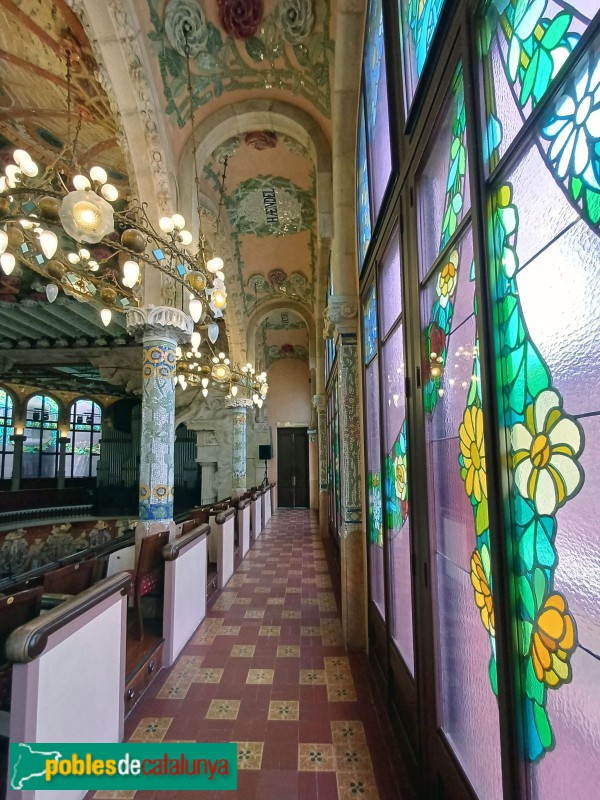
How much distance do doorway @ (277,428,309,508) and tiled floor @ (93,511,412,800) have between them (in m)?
10.7

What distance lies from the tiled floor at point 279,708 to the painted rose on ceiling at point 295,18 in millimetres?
6136

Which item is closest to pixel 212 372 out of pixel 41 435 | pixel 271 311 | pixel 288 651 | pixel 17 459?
pixel 271 311

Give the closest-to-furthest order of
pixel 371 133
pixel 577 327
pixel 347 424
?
pixel 577 327 < pixel 371 133 < pixel 347 424

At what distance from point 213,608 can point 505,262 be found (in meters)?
4.64

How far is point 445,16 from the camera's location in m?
1.44

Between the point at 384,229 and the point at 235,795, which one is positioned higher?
the point at 384,229

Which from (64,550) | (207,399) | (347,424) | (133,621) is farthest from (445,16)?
(64,550)

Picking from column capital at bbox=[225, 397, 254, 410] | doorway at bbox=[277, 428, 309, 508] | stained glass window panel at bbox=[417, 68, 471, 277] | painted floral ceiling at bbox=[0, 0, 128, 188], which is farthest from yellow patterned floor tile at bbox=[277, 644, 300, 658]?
doorway at bbox=[277, 428, 309, 508]

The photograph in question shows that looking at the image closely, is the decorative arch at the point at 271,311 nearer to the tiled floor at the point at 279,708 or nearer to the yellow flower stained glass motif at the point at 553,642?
the tiled floor at the point at 279,708

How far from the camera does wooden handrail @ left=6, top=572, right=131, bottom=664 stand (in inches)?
58.0

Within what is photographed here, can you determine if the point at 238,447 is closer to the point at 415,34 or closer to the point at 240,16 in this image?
the point at 240,16

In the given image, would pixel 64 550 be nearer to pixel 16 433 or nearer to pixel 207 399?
pixel 207 399

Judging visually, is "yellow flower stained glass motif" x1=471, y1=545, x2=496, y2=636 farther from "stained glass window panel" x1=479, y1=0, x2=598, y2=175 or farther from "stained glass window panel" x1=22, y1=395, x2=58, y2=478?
"stained glass window panel" x1=22, y1=395, x2=58, y2=478

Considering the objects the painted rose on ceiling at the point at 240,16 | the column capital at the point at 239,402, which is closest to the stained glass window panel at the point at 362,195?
the painted rose on ceiling at the point at 240,16
